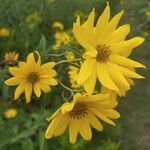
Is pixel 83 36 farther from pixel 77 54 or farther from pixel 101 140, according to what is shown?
pixel 101 140

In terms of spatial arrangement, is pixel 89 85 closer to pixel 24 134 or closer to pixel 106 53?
pixel 106 53

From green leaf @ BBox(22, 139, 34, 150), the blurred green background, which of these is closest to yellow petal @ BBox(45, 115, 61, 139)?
the blurred green background

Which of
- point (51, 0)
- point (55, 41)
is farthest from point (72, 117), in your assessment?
point (51, 0)

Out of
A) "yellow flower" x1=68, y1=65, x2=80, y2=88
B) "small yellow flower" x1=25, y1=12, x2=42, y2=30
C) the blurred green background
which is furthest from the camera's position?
"small yellow flower" x1=25, y1=12, x2=42, y2=30

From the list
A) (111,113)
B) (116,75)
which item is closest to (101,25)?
(116,75)

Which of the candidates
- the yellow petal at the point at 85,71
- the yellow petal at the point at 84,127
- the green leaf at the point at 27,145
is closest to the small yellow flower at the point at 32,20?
the green leaf at the point at 27,145

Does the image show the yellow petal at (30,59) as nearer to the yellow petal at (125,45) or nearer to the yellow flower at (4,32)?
the yellow petal at (125,45)

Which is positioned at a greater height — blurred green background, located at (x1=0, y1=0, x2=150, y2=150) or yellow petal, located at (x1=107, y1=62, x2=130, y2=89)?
yellow petal, located at (x1=107, y1=62, x2=130, y2=89)

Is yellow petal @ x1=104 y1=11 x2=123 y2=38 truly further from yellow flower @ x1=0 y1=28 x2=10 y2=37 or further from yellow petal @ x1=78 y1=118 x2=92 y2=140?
yellow flower @ x1=0 y1=28 x2=10 y2=37
